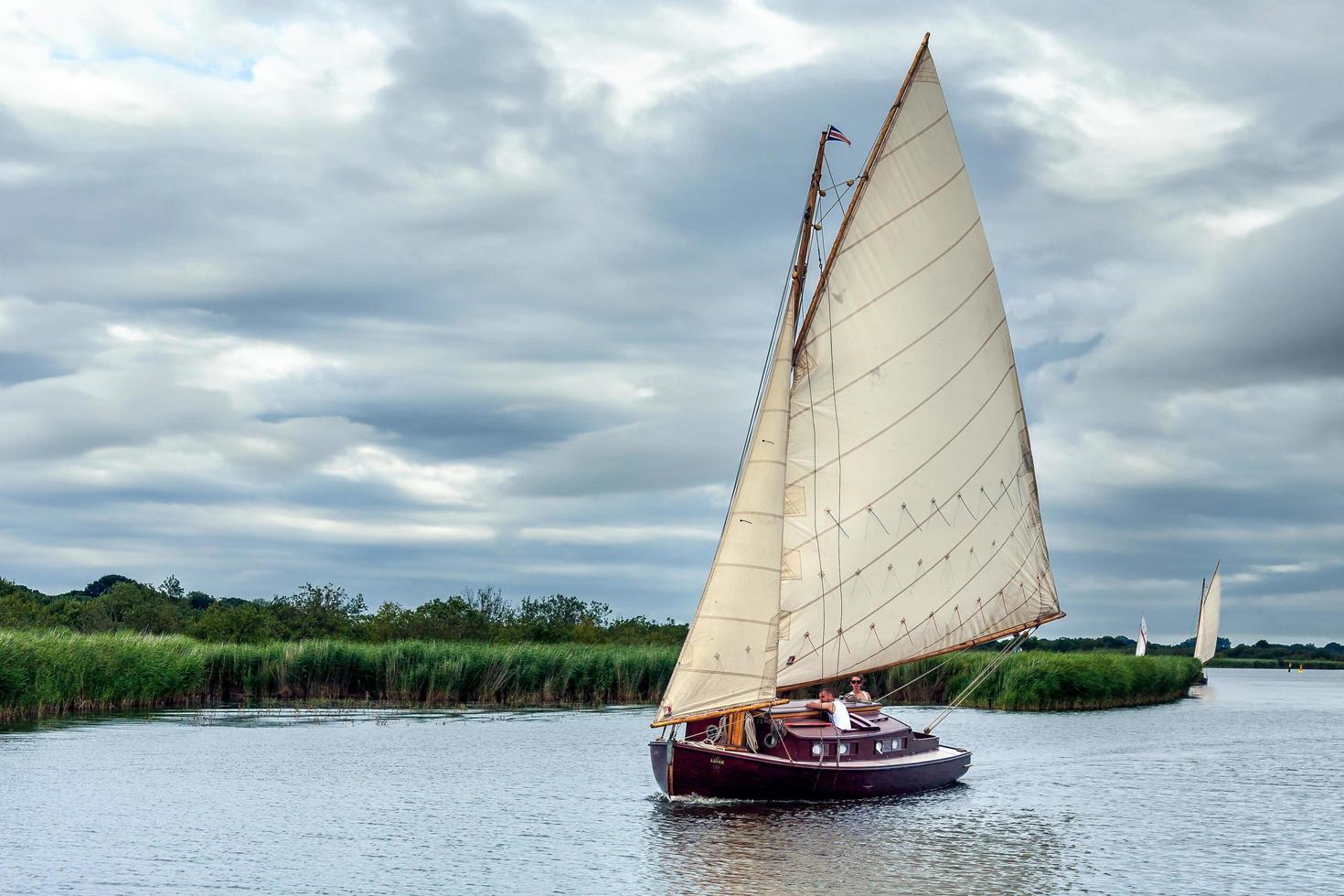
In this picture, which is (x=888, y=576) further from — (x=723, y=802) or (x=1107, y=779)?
(x=1107, y=779)

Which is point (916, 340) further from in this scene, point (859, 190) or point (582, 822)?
point (582, 822)

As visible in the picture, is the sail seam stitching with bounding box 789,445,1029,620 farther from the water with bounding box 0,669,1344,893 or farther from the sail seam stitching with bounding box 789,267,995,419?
the water with bounding box 0,669,1344,893

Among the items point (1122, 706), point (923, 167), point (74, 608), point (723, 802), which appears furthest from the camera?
point (74, 608)

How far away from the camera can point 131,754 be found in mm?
41531

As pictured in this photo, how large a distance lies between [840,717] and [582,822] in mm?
6527

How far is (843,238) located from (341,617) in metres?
77.0

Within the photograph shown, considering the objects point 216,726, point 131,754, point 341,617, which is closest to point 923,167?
point 131,754

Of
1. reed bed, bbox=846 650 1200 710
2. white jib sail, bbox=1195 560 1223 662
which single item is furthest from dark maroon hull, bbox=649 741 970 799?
white jib sail, bbox=1195 560 1223 662

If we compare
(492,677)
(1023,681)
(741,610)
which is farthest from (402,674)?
(741,610)

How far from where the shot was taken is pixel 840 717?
32312 millimetres

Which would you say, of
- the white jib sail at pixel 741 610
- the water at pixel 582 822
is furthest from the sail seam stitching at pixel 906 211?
the water at pixel 582 822

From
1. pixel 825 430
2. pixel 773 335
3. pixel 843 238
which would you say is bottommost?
pixel 825 430

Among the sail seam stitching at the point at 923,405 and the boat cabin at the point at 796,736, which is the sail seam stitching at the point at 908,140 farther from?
the boat cabin at the point at 796,736

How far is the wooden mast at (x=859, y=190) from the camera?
3234 centimetres
